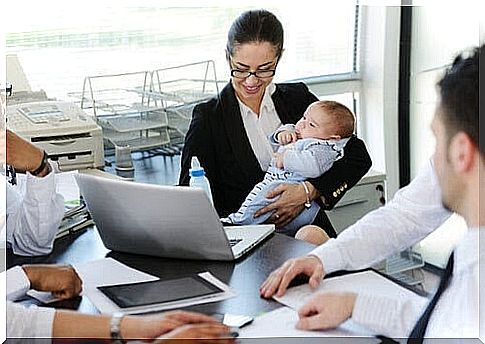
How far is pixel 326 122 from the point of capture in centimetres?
174

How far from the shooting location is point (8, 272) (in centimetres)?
131

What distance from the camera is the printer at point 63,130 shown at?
69.9 inches

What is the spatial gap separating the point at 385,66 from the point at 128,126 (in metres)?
0.59

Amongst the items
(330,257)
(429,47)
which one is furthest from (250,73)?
(330,257)

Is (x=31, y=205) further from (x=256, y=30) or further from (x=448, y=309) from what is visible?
(x=448, y=309)

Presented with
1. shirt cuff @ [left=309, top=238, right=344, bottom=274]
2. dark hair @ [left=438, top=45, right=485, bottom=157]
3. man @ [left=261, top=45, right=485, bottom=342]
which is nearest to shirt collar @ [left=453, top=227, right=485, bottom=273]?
man @ [left=261, top=45, right=485, bottom=342]

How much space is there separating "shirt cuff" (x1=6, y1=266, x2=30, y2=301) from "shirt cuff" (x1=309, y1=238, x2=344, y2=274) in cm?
46

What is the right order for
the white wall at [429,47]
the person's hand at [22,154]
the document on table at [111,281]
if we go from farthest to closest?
the white wall at [429,47], the person's hand at [22,154], the document on table at [111,281]

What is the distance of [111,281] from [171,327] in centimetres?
25

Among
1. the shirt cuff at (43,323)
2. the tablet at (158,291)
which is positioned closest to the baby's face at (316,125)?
the tablet at (158,291)

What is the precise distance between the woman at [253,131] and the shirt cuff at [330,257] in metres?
0.42

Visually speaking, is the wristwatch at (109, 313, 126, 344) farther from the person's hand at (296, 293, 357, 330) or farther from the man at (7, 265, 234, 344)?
the person's hand at (296, 293, 357, 330)

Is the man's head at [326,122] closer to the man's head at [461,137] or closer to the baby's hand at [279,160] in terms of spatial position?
the baby's hand at [279,160]

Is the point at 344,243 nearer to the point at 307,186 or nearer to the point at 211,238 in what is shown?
the point at 211,238
